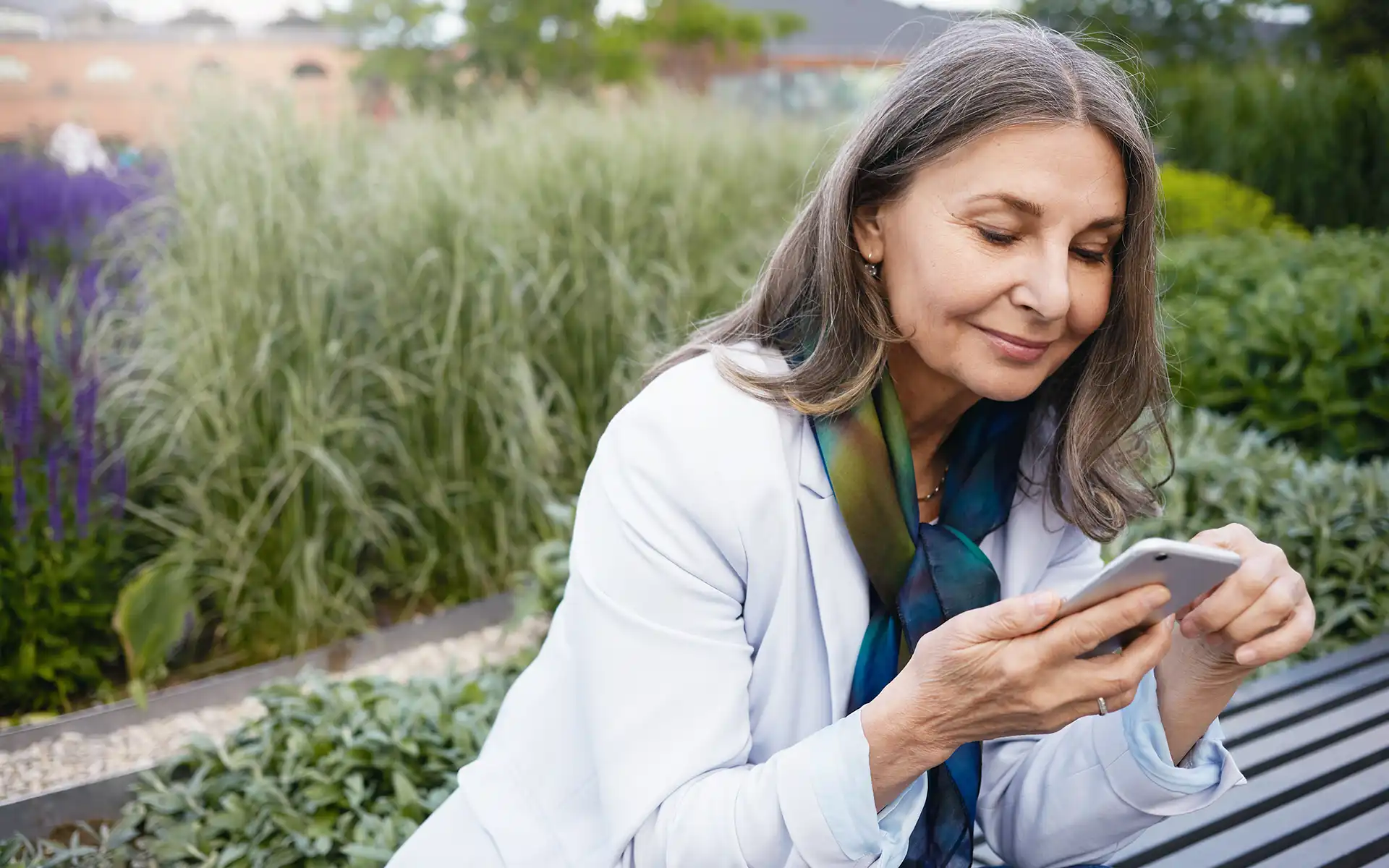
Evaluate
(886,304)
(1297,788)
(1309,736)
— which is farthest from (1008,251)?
(1309,736)

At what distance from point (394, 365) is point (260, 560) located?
78 centimetres

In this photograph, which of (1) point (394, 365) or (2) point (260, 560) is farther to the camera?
(1) point (394, 365)

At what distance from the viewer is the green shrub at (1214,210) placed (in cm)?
761

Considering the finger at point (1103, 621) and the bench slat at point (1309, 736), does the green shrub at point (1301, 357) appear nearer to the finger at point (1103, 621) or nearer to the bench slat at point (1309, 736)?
the bench slat at point (1309, 736)

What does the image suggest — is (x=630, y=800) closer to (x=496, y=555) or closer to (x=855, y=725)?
(x=855, y=725)

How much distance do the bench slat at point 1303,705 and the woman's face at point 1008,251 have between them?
125 cm

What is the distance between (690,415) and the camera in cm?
144

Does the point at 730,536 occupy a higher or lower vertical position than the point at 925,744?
higher

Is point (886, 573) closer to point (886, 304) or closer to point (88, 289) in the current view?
point (886, 304)

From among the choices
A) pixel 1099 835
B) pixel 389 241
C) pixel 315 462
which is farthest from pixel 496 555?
pixel 1099 835

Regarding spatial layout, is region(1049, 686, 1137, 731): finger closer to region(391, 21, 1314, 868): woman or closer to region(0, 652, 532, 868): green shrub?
region(391, 21, 1314, 868): woman

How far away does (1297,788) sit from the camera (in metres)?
2.14

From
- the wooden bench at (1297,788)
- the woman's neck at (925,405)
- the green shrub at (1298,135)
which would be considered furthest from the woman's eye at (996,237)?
the green shrub at (1298,135)

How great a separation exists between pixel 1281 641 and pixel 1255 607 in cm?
6
